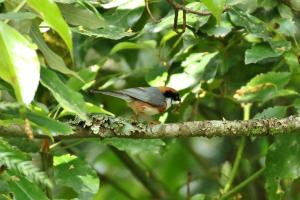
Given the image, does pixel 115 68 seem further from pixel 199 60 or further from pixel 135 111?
pixel 199 60

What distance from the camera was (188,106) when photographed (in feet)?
12.4

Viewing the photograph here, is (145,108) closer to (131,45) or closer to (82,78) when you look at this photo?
(131,45)

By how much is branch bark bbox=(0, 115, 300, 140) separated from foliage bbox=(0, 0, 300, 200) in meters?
0.19

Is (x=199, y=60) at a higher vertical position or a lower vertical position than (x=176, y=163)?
higher

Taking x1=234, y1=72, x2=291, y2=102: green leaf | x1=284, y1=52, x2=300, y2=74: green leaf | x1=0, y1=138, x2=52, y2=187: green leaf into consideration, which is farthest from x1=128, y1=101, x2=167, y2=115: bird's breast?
x1=0, y1=138, x2=52, y2=187: green leaf

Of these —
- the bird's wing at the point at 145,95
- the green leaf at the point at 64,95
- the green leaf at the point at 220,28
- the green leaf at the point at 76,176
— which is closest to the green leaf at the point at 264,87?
the green leaf at the point at 220,28

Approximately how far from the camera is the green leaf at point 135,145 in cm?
291

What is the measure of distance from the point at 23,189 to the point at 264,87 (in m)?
1.47

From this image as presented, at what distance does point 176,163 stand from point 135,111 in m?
1.35

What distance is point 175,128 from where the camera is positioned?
2633 millimetres

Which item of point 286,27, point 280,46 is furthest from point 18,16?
point 286,27

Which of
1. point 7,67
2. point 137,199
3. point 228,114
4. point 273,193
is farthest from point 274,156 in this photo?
point 7,67

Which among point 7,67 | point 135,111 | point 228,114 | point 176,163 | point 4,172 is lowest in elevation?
point 176,163

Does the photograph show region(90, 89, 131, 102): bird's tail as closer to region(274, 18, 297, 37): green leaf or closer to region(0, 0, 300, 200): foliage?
region(0, 0, 300, 200): foliage
